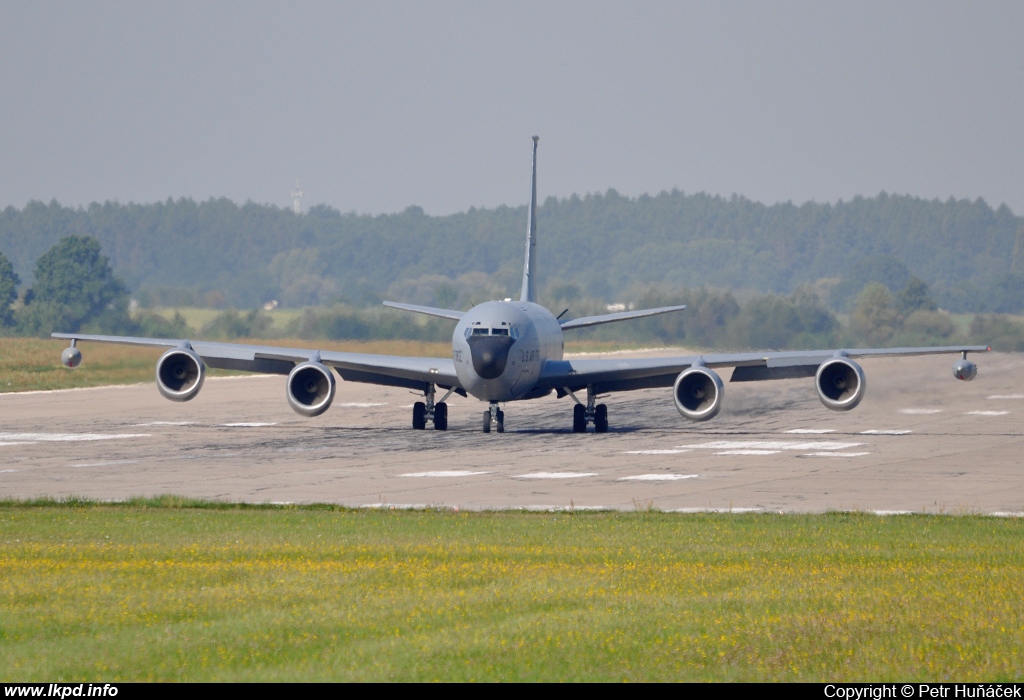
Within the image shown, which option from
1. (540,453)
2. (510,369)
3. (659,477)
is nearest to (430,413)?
(510,369)

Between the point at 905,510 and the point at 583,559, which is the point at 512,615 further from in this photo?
the point at 905,510

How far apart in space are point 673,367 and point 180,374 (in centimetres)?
1293

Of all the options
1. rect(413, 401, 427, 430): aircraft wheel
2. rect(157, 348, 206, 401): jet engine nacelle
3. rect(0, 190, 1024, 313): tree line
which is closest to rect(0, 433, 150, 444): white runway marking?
rect(157, 348, 206, 401): jet engine nacelle

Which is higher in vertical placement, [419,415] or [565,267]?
[565,267]

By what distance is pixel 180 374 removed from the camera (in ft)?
124

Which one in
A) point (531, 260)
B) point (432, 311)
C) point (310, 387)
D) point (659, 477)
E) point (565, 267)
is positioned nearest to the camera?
point (659, 477)

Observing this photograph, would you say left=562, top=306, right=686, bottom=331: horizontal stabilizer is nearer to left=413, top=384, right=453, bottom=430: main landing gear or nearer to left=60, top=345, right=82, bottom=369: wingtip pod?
left=413, top=384, right=453, bottom=430: main landing gear

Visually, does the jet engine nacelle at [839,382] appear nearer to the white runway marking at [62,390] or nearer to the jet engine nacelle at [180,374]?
the jet engine nacelle at [180,374]

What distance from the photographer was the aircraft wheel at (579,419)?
38.2 meters

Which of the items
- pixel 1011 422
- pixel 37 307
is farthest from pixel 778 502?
pixel 37 307

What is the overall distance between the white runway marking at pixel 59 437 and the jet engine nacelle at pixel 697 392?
13.9 metres

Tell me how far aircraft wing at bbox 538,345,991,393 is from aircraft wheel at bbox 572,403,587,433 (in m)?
0.67

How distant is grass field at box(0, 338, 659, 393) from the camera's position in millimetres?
55875

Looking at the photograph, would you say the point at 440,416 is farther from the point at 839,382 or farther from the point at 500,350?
the point at 839,382
